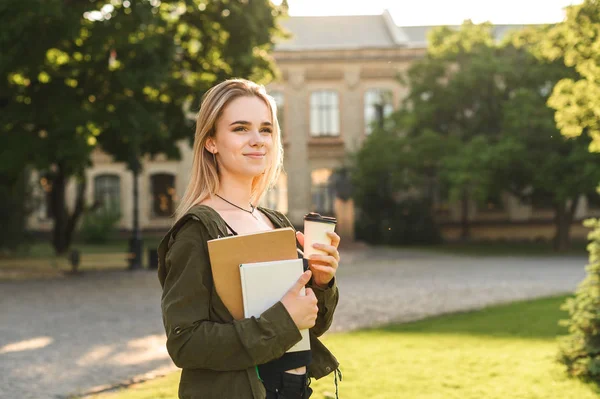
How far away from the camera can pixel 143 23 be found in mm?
15812

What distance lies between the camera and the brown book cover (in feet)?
7.73

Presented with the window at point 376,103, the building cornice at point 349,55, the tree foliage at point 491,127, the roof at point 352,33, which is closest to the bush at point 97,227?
the building cornice at point 349,55

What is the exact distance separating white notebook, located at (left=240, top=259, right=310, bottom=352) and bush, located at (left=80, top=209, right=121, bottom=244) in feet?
117

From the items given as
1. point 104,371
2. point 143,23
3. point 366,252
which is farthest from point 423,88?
point 104,371

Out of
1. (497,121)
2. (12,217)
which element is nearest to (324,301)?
(12,217)

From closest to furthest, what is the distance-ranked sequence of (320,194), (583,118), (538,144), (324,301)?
(324,301), (583,118), (538,144), (320,194)

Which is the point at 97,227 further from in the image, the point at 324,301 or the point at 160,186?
the point at 324,301

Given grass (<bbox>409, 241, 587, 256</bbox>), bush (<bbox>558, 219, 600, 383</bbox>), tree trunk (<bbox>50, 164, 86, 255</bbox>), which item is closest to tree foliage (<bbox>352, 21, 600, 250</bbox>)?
grass (<bbox>409, 241, 587, 256</bbox>)

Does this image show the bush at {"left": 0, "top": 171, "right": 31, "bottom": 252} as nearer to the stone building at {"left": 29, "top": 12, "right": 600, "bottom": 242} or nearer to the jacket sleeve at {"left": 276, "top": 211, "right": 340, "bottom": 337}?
the stone building at {"left": 29, "top": 12, "right": 600, "bottom": 242}

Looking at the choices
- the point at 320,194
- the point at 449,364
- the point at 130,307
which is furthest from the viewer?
the point at 320,194

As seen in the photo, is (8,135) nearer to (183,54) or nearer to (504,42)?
(183,54)

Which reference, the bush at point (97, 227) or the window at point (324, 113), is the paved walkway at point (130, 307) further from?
the window at point (324, 113)

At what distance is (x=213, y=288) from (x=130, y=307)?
464 inches

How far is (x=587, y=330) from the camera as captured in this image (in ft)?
22.6
